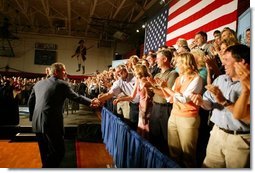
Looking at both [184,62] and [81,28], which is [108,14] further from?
[184,62]

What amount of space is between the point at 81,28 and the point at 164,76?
1173 mm

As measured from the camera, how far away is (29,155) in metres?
2.29

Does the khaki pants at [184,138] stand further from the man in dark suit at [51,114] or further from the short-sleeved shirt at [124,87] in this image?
the short-sleeved shirt at [124,87]

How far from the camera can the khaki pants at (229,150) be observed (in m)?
1.36

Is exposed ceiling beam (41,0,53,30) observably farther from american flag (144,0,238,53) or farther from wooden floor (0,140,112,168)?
american flag (144,0,238,53)

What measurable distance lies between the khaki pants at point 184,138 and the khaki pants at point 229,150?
12.6 inches

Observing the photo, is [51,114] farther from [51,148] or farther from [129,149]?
[129,149]

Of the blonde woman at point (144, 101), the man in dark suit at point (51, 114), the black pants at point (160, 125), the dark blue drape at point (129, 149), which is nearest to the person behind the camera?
the dark blue drape at point (129, 149)

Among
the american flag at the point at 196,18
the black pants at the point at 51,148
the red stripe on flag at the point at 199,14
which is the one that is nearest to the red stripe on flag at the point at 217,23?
the american flag at the point at 196,18

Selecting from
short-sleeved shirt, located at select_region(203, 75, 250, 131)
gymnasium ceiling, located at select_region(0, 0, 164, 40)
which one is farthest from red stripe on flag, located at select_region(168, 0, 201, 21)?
short-sleeved shirt, located at select_region(203, 75, 250, 131)

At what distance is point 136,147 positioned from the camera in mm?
2062

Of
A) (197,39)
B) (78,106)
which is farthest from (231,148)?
(78,106)

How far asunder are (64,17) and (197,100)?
1998 millimetres

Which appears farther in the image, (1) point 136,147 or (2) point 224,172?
(1) point 136,147
